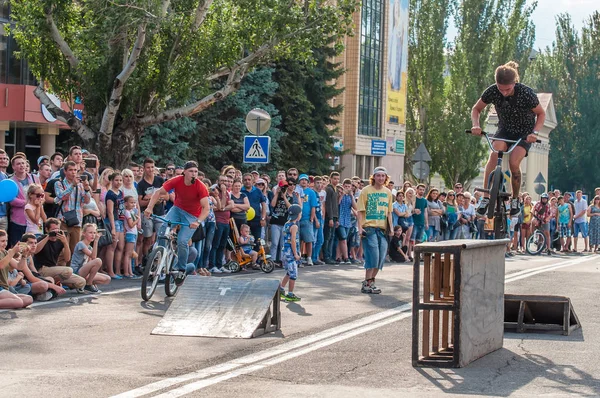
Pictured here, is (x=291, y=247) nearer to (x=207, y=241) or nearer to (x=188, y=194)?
(x=188, y=194)

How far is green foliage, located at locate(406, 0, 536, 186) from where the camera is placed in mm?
65875

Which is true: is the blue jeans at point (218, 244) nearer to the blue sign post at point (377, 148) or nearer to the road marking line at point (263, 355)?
the road marking line at point (263, 355)

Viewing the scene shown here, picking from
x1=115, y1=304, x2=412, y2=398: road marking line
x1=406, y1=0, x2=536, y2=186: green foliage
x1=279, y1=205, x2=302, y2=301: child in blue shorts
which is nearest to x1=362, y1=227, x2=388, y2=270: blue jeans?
x1=279, y1=205, x2=302, y2=301: child in blue shorts

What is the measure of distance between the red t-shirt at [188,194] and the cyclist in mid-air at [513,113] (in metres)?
4.36

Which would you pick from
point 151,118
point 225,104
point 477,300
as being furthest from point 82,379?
point 225,104

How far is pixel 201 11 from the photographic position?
2780 cm

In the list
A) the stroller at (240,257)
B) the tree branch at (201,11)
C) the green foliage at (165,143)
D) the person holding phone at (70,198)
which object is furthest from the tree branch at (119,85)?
the person holding phone at (70,198)

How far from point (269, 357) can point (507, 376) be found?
Result: 206 cm

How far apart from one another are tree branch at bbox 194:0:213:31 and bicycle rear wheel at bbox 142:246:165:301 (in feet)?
45.6

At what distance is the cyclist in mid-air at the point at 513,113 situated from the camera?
40.6 feet

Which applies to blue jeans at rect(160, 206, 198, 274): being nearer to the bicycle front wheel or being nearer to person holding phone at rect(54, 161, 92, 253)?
person holding phone at rect(54, 161, 92, 253)

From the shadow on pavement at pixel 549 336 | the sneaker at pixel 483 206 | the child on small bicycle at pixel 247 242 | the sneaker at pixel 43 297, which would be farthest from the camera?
the child on small bicycle at pixel 247 242

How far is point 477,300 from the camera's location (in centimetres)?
999

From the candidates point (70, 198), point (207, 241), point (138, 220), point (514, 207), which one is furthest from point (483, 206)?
point (207, 241)
